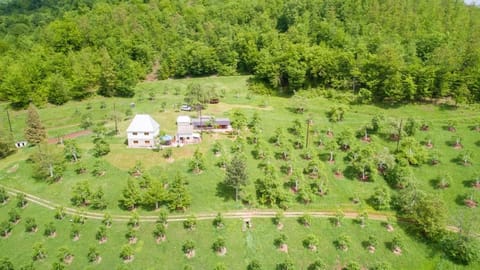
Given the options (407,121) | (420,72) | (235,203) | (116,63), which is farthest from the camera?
(116,63)

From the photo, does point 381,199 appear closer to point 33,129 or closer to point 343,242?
point 343,242

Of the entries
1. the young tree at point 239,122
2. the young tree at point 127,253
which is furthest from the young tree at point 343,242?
the young tree at point 239,122

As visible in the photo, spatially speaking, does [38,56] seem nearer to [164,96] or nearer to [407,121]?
[164,96]

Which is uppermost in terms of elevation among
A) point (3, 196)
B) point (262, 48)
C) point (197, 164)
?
point (262, 48)

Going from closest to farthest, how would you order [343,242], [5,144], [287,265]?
[287,265] → [343,242] → [5,144]

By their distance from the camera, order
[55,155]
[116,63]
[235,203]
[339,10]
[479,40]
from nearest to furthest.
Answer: [235,203] < [55,155] < [479,40] < [116,63] < [339,10]

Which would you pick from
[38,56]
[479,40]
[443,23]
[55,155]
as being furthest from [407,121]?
[38,56]

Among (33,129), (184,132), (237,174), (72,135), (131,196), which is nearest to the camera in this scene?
(131,196)

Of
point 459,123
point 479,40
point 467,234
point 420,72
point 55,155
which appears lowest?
point 467,234

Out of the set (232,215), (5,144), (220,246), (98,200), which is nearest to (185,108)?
(98,200)
